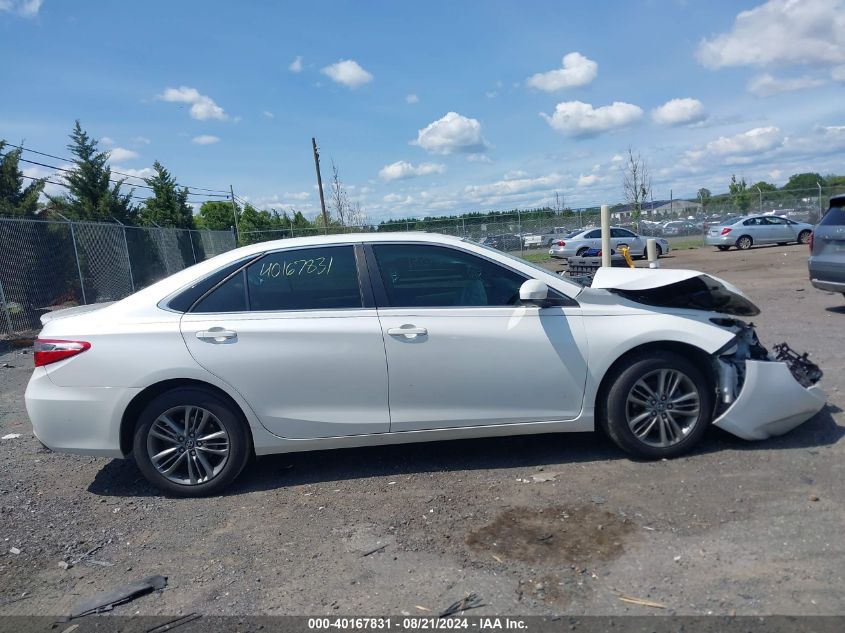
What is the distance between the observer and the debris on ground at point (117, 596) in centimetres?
306

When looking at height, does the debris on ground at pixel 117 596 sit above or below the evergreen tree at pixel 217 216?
below

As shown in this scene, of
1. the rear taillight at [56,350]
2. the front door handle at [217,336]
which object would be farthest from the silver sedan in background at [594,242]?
the rear taillight at [56,350]

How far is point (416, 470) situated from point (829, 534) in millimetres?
2433

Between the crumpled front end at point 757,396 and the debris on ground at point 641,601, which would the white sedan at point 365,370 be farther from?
the debris on ground at point 641,601

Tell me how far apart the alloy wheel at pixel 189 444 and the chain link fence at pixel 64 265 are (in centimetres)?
936

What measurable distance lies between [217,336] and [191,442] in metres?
0.72

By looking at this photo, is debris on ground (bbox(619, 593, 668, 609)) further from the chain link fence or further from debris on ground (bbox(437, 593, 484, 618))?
the chain link fence

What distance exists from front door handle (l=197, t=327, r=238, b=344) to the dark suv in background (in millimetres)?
8650

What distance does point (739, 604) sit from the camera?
2.75 metres

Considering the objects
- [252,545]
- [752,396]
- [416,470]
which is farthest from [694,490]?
[252,545]

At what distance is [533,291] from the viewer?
162 inches

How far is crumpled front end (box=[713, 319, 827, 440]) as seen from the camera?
427 cm

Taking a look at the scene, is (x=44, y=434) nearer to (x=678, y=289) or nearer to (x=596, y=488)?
(x=596, y=488)

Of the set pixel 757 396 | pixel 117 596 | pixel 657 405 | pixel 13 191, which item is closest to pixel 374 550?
pixel 117 596
